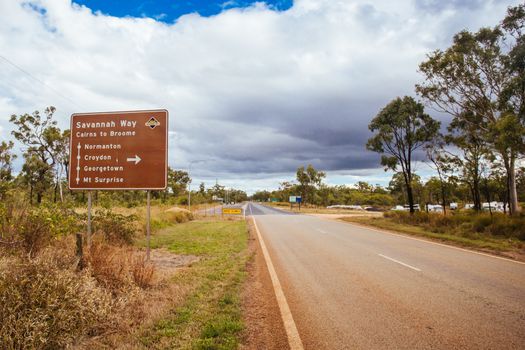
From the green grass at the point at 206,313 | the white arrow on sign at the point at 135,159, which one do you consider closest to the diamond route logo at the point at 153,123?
the white arrow on sign at the point at 135,159

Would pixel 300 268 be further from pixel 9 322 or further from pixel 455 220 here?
pixel 455 220

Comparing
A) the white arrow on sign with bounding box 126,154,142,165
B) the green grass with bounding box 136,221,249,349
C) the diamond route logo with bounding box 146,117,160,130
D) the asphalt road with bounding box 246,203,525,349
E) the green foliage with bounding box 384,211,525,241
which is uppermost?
the diamond route logo with bounding box 146,117,160,130

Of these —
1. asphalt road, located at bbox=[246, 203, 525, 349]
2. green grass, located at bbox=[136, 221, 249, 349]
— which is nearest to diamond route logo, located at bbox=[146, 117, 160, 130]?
green grass, located at bbox=[136, 221, 249, 349]

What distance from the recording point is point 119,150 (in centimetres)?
845

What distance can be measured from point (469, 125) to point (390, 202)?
278ft

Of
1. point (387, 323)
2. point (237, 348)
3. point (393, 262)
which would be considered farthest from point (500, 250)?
point (237, 348)

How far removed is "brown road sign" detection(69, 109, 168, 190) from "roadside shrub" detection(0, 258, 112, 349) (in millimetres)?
3685

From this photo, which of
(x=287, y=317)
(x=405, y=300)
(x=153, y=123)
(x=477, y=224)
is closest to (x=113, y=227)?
(x=153, y=123)

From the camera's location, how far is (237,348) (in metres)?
4.18

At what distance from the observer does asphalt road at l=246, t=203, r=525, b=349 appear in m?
4.46

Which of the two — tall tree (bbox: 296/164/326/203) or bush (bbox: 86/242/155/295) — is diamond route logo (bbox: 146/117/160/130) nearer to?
bush (bbox: 86/242/155/295)

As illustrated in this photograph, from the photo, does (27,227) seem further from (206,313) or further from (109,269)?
(206,313)

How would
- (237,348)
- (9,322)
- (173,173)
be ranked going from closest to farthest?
(9,322)
(237,348)
(173,173)

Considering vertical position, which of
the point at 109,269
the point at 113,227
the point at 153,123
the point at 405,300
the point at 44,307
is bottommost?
the point at 405,300
